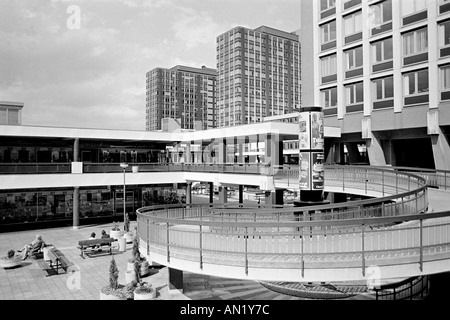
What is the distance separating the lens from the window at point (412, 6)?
84.5 feet

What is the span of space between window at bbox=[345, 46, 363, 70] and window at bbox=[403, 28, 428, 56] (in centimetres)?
401

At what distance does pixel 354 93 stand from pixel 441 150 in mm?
8984

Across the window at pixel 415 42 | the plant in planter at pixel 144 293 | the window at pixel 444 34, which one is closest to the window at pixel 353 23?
the window at pixel 415 42

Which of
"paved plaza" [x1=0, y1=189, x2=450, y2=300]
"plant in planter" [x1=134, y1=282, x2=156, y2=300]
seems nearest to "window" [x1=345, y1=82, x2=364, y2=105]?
"paved plaza" [x1=0, y1=189, x2=450, y2=300]

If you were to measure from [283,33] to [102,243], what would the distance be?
131847 mm

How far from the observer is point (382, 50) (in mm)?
28797

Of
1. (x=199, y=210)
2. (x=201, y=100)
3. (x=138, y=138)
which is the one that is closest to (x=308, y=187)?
(x=199, y=210)

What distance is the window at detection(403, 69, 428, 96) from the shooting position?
25.9 m

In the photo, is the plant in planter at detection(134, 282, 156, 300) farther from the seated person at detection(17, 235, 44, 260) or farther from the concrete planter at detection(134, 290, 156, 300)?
the seated person at detection(17, 235, 44, 260)

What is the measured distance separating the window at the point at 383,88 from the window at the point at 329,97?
13.5ft

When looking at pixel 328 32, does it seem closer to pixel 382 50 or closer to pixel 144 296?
pixel 382 50

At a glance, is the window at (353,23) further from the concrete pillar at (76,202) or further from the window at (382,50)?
the concrete pillar at (76,202)

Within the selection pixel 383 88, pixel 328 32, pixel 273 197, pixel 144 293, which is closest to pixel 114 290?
pixel 144 293
